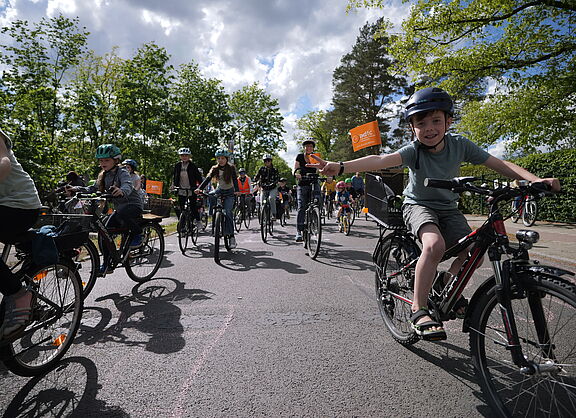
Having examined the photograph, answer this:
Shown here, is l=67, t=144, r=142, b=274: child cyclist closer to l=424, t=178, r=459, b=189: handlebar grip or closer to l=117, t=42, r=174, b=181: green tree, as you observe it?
l=424, t=178, r=459, b=189: handlebar grip

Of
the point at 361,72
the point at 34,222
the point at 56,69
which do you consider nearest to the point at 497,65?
the point at 34,222

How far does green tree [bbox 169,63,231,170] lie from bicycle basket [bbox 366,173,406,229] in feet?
107

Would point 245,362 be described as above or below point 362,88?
below

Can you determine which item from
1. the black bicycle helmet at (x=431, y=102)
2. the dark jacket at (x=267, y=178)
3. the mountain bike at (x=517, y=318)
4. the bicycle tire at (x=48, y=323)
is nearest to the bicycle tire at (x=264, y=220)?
the dark jacket at (x=267, y=178)

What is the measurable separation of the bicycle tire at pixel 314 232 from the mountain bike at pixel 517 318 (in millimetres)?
3893

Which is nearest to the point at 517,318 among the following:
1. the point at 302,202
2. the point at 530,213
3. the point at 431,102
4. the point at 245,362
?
the point at 431,102

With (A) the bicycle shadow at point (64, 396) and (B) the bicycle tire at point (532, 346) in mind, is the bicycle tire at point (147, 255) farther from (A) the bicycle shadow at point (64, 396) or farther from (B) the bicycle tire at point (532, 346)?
(B) the bicycle tire at point (532, 346)

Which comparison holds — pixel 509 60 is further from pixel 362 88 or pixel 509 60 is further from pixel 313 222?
pixel 362 88

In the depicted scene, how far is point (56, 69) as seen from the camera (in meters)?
17.5

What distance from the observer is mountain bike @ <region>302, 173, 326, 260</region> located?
20.2 ft

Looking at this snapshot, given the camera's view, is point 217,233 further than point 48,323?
Yes

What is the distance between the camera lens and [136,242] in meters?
4.56

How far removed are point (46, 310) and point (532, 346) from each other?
321 centimetres

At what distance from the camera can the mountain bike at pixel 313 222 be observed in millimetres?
6152
